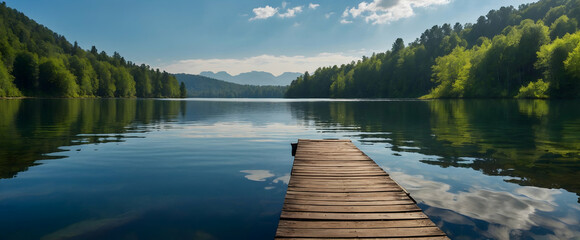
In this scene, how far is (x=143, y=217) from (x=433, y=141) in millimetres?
18264

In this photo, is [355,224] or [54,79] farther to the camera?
[54,79]

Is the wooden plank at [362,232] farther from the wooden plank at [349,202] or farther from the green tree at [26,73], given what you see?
the green tree at [26,73]

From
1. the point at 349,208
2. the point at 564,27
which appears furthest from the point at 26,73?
the point at 564,27

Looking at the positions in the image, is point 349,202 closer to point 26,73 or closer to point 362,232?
point 362,232

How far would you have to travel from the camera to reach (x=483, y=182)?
11.4 metres

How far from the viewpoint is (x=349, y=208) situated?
23.8 feet

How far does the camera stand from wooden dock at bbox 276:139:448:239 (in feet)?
19.5

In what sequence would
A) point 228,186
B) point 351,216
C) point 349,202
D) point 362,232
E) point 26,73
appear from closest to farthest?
point 362,232 < point 351,216 < point 349,202 < point 228,186 < point 26,73

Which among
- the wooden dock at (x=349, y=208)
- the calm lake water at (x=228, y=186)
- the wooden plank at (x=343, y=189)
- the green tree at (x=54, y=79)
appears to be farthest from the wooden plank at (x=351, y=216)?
the green tree at (x=54, y=79)

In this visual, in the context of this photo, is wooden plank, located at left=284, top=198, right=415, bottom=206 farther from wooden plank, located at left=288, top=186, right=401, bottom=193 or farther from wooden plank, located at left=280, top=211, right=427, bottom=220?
wooden plank, located at left=288, top=186, right=401, bottom=193

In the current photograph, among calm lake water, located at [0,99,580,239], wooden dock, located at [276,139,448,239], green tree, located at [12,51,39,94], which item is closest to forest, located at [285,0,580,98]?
calm lake water, located at [0,99,580,239]

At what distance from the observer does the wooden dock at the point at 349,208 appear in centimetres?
594

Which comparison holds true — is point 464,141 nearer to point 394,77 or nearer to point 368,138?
point 368,138

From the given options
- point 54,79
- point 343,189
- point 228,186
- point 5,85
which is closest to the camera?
point 343,189
